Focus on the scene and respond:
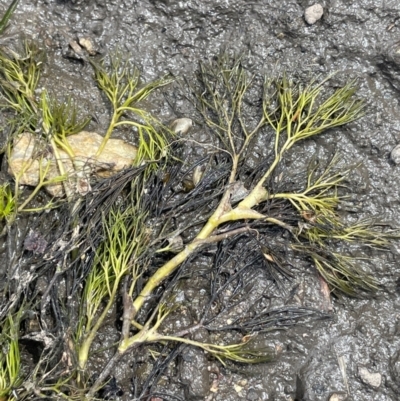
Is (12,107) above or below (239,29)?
below

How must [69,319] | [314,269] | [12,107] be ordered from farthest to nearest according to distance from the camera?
[314,269] < [12,107] < [69,319]

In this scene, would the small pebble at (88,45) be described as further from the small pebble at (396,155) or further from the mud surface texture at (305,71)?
the small pebble at (396,155)

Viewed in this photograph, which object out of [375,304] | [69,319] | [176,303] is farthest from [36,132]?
[375,304]

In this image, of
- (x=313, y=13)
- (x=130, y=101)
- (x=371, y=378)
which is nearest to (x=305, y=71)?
(x=313, y=13)

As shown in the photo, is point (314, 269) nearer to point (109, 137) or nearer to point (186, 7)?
point (109, 137)

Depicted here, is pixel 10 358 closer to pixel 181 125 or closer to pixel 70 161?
pixel 70 161

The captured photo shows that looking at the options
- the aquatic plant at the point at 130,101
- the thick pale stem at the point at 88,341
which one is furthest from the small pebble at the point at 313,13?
the thick pale stem at the point at 88,341

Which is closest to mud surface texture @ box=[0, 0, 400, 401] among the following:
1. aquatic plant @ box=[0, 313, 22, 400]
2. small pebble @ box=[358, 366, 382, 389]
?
small pebble @ box=[358, 366, 382, 389]
